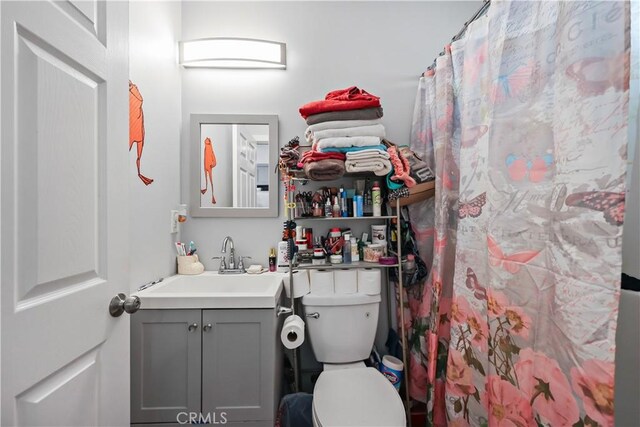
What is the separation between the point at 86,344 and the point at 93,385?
5.0 inches

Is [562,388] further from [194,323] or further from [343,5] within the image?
[343,5]

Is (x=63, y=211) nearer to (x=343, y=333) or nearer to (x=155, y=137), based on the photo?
(x=155, y=137)

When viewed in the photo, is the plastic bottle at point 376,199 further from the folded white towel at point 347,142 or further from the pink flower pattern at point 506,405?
the pink flower pattern at point 506,405

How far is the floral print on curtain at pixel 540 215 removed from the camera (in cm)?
65

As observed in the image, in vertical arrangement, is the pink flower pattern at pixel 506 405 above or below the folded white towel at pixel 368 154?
below

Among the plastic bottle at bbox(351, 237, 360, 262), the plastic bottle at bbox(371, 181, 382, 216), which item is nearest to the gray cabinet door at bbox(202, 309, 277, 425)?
the plastic bottle at bbox(351, 237, 360, 262)

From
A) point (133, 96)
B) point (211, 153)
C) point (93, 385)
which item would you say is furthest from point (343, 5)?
point (93, 385)

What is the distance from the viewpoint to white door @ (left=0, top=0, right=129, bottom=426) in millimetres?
502

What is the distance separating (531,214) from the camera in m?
0.85

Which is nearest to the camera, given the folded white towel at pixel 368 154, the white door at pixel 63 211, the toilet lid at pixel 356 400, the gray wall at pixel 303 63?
the white door at pixel 63 211

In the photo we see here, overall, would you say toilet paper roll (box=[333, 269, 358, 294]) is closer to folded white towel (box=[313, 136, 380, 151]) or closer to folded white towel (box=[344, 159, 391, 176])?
folded white towel (box=[344, 159, 391, 176])

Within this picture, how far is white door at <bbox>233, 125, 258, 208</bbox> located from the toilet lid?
→ 105cm

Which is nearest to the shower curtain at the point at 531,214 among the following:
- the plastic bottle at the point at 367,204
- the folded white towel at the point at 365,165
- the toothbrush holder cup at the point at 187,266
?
the folded white towel at the point at 365,165

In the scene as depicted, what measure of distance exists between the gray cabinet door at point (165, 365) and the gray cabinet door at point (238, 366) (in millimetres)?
46
